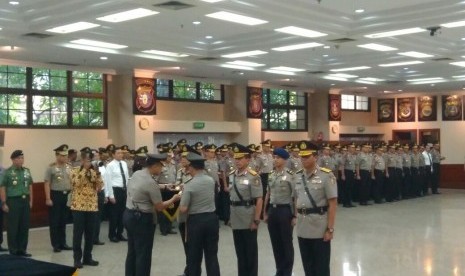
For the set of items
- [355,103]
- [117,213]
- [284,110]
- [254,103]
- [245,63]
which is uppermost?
[245,63]

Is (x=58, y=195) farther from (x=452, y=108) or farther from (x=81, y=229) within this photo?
(x=452, y=108)

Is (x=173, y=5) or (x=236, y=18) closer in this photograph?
(x=173, y=5)

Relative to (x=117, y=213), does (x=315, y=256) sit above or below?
above

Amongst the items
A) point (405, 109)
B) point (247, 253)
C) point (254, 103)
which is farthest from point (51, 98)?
point (405, 109)

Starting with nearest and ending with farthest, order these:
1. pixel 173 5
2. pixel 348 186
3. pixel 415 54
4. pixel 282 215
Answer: pixel 282 215, pixel 173 5, pixel 415 54, pixel 348 186

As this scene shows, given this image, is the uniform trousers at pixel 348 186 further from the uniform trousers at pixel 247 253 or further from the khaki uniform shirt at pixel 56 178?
the uniform trousers at pixel 247 253

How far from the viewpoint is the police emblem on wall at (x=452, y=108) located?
2097 cm

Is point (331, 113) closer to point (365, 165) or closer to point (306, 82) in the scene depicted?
point (306, 82)

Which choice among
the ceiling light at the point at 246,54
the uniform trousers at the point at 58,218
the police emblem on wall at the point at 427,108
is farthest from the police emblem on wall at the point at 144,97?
the police emblem on wall at the point at 427,108

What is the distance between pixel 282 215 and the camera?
653 centimetres

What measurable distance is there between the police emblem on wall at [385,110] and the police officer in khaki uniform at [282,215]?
16871mm

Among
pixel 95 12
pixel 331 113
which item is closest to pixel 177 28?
pixel 95 12

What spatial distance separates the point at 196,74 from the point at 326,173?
1008cm

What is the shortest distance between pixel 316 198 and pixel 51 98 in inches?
374
